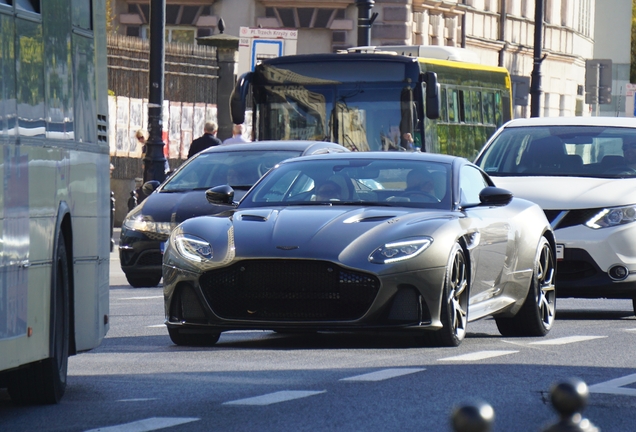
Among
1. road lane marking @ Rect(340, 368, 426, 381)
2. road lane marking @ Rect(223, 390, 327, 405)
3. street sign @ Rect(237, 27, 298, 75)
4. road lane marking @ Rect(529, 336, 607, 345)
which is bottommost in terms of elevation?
road lane marking @ Rect(529, 336, 607, 345)

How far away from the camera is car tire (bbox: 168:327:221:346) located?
443 inches

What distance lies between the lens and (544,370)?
9656 mm

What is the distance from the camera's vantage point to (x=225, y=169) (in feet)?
60.7

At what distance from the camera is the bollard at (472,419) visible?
3209 mm

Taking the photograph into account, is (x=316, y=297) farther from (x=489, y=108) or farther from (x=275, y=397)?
(x=489, y=108)

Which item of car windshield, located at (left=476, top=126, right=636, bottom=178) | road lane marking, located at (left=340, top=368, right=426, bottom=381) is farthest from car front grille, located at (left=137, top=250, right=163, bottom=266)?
road lane marking, located at (left=340, top=368, right=426, bottom=381)

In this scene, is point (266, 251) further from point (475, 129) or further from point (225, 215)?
point (475, 129)

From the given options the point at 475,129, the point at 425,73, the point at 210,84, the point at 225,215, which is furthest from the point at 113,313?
the point at 210,84

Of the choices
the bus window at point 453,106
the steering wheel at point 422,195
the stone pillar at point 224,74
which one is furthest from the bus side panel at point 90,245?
the stone pillar at point 224,74

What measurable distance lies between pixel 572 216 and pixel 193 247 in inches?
176

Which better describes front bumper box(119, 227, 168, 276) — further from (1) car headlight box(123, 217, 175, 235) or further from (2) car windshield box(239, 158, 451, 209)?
(2) car windshield box(239, 158, 451, 209)

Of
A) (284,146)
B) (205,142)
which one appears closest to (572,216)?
(284,146)

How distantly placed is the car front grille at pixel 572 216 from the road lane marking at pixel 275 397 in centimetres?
628

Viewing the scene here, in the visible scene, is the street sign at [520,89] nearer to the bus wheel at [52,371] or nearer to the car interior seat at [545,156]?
the car interior seat at [545,156]
